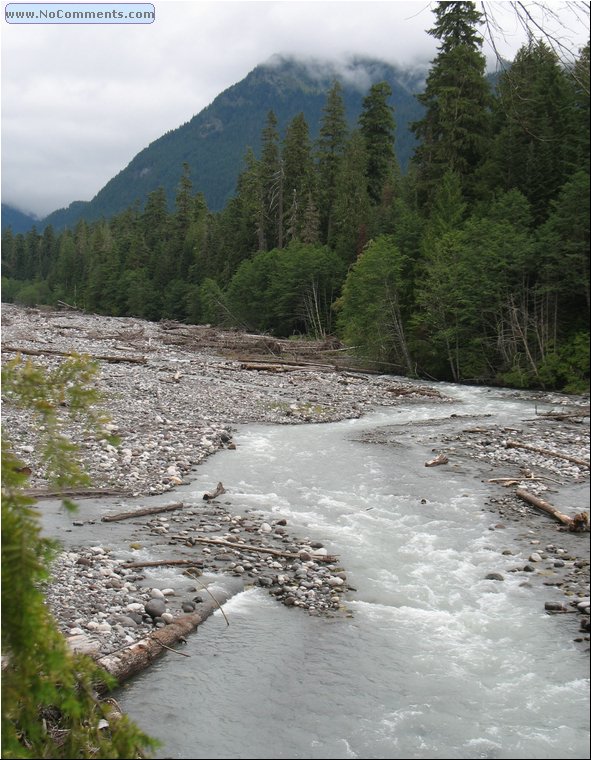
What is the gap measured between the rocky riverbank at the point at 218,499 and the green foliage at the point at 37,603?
803 millimetres

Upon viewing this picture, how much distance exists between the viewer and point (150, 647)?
5.13 m

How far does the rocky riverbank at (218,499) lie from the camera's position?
15.8 feet

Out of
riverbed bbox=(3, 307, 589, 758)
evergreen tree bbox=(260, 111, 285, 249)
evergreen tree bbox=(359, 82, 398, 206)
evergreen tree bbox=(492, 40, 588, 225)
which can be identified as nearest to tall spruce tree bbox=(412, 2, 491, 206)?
riverbed bbox=(3, 307, 589, 758)

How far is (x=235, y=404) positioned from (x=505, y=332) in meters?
16.9

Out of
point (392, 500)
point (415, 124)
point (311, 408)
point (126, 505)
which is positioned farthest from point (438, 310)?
point (415, 124)

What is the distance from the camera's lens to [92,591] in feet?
20.4

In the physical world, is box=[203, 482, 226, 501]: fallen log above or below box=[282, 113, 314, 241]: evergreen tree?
below

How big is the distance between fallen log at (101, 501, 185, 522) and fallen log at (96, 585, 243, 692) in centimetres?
296

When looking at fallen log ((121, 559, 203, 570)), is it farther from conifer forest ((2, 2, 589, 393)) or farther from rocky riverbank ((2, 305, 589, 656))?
conifer forest ((2, 2, 589, 393))

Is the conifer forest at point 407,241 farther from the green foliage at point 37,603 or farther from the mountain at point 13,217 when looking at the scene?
the mountain at point 13,217

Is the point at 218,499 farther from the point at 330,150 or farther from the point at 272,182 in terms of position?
the point at 272,182

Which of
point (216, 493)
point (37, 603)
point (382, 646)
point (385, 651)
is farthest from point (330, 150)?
point (37, 603)

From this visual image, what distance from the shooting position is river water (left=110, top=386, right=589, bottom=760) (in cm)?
163

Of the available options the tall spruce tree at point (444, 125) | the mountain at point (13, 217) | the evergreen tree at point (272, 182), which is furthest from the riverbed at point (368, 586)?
the evergreen tree at point (272, 182)
